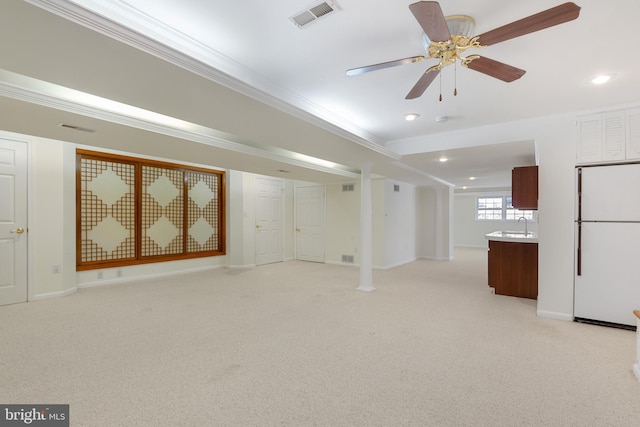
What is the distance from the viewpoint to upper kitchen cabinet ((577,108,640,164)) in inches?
127

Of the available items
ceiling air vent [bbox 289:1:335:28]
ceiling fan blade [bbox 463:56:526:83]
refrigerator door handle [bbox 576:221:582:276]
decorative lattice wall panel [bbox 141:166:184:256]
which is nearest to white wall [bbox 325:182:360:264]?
decorative lattice wall panel [bbox 141:166:184:256]

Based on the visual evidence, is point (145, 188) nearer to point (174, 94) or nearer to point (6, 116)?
point (6, 116)

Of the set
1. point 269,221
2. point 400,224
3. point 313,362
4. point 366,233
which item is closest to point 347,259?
point 400,224

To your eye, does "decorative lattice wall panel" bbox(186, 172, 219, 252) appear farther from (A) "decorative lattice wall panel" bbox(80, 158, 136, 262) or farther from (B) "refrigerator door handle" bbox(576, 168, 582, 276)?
(B) "refrigerator door handle" bbox(576, 168, 582, 276)

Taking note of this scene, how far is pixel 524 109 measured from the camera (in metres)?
3.46

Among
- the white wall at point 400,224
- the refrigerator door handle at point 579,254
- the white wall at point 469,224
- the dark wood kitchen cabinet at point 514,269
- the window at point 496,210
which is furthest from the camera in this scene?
the white wall at point 469,224

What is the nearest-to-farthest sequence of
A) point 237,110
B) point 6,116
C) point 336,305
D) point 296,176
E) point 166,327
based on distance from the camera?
point 237,110 → point 6,116 → point 166,327 → point 336,305 → point 296,176

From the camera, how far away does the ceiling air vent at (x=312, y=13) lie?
175cm

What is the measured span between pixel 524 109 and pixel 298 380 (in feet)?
12.3

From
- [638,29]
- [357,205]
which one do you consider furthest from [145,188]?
[638,29]

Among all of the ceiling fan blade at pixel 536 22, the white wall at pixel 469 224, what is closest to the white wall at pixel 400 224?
the white wall at pixel 469 224

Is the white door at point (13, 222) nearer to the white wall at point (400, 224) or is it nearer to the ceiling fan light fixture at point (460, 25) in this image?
the ceiling fan light fixture at point (460, 25)

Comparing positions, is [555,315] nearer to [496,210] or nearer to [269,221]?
[269,221]

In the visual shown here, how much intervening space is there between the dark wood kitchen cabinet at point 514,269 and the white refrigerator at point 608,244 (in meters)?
1.00
